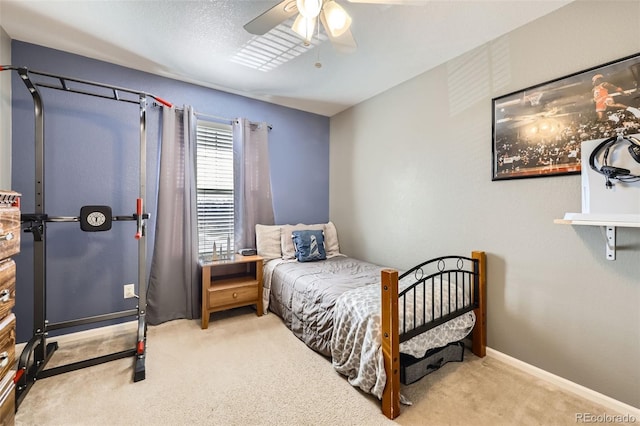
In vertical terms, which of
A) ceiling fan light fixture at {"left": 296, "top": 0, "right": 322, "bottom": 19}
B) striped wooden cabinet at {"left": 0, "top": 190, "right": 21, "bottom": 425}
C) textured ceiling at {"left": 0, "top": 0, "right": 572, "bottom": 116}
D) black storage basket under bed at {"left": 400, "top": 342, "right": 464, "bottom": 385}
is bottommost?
black storage basket under bed at {"left": 400, "top": 342, "right": 464, "bottom": 385}

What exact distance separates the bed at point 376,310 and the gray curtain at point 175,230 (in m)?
0.77

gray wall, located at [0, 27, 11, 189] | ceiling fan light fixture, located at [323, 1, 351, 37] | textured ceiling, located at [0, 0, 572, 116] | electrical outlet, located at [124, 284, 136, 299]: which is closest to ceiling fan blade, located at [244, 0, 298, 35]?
ceiling fan light fixture, located at [323, 1, 351, 37]

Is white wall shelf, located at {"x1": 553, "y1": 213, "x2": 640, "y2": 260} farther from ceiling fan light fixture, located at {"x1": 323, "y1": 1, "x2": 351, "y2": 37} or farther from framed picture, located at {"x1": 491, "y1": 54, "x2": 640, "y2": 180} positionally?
ceiling fan light fixture, located at {"x1": 323, "y1": 1, "x2": 351, "y2": 37}

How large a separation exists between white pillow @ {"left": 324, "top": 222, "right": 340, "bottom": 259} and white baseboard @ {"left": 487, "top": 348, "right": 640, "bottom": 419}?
1.88 meters

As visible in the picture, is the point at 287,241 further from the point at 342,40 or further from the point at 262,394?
the point at 342,40

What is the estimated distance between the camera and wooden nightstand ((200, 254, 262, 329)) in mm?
2580

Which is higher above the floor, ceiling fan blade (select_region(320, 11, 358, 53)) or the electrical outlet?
ceiling fan blade (select_region(320, 11, 358, 53))

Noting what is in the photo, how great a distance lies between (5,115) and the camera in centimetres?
204

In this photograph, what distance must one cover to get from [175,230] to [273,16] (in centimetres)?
218

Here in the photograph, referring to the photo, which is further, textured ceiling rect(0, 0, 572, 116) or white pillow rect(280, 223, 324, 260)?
white pillow rect(280, 223, 324, 260)

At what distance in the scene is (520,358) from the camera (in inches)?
77.8

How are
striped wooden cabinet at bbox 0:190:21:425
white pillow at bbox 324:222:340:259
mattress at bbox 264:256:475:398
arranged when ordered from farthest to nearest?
white pillow at bbox 324:222:340:259 → mattress at bbox 264:256:475:398 → striped wooden cabinet at bbox 0:190:21:425

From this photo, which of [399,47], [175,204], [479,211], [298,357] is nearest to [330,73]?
[399,47]

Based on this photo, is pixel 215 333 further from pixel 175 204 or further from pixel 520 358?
pixel 520 358
